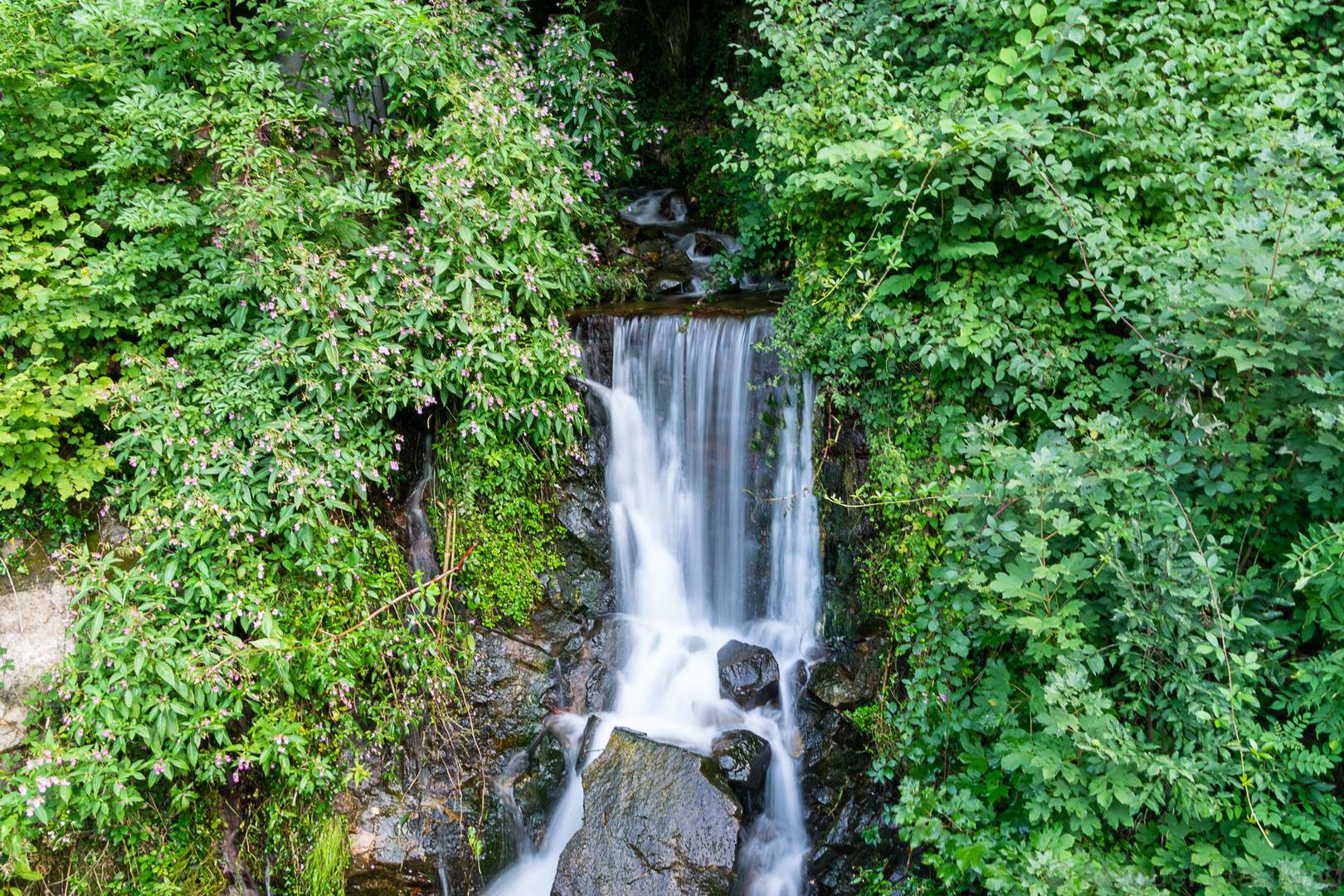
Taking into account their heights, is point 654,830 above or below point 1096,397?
below

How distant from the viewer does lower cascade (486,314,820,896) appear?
389cm

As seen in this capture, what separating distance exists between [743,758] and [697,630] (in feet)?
3.81

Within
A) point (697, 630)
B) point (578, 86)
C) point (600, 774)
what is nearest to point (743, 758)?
point (600, 774)

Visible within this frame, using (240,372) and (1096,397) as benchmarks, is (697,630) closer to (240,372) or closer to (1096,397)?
(1096,397)

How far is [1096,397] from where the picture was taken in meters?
3.56

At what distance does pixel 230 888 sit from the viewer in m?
3.92

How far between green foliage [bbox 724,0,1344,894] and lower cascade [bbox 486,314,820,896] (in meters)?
0.76

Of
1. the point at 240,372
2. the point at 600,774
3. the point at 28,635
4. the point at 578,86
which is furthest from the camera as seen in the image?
the point at 578,86

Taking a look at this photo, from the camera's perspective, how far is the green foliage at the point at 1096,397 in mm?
2707

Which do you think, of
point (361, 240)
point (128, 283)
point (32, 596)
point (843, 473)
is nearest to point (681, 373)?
point (843, 473)

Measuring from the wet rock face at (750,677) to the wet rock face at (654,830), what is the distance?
63 centimetres

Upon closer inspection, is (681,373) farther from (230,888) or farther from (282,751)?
(230,888)

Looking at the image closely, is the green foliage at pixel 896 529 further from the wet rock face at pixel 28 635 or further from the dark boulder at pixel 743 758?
the wet rock face at pixel 28 635

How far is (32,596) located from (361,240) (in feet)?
9.32
